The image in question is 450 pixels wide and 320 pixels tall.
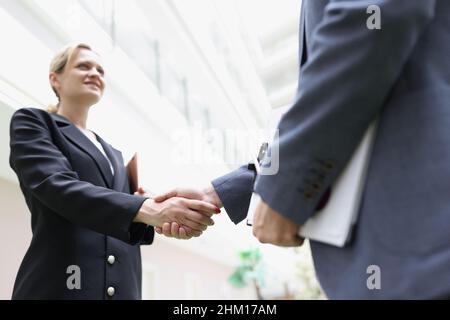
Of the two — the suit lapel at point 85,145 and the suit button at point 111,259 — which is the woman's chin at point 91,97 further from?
the suit button at point 111,259

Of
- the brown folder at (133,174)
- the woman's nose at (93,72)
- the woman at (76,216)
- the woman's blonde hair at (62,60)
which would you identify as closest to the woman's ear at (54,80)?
the woman's blonde hair at (62,60)

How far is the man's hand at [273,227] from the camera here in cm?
76

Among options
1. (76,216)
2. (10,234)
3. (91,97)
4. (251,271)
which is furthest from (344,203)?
(251,271)

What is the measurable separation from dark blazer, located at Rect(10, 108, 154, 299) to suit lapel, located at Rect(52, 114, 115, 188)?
0.03 metres

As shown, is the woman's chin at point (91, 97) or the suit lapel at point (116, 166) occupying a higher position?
the woman's chin at point (91, 97)

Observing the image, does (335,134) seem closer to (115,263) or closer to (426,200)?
(426,200)

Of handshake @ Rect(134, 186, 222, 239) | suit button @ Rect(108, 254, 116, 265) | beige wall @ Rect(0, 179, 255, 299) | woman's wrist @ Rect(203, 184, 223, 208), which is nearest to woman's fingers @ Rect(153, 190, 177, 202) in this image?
handshake @ Rect(134, 186, 222, 239)

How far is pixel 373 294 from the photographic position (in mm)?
694

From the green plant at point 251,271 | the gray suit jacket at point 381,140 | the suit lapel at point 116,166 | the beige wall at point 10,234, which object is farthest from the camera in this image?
the green plant at point 251,271

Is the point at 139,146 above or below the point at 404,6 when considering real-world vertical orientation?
above

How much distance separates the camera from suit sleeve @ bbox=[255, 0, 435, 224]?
2.32 feet

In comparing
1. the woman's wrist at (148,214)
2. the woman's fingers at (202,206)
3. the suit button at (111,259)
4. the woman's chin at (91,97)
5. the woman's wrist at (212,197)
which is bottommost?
the suit button at (111,259)
